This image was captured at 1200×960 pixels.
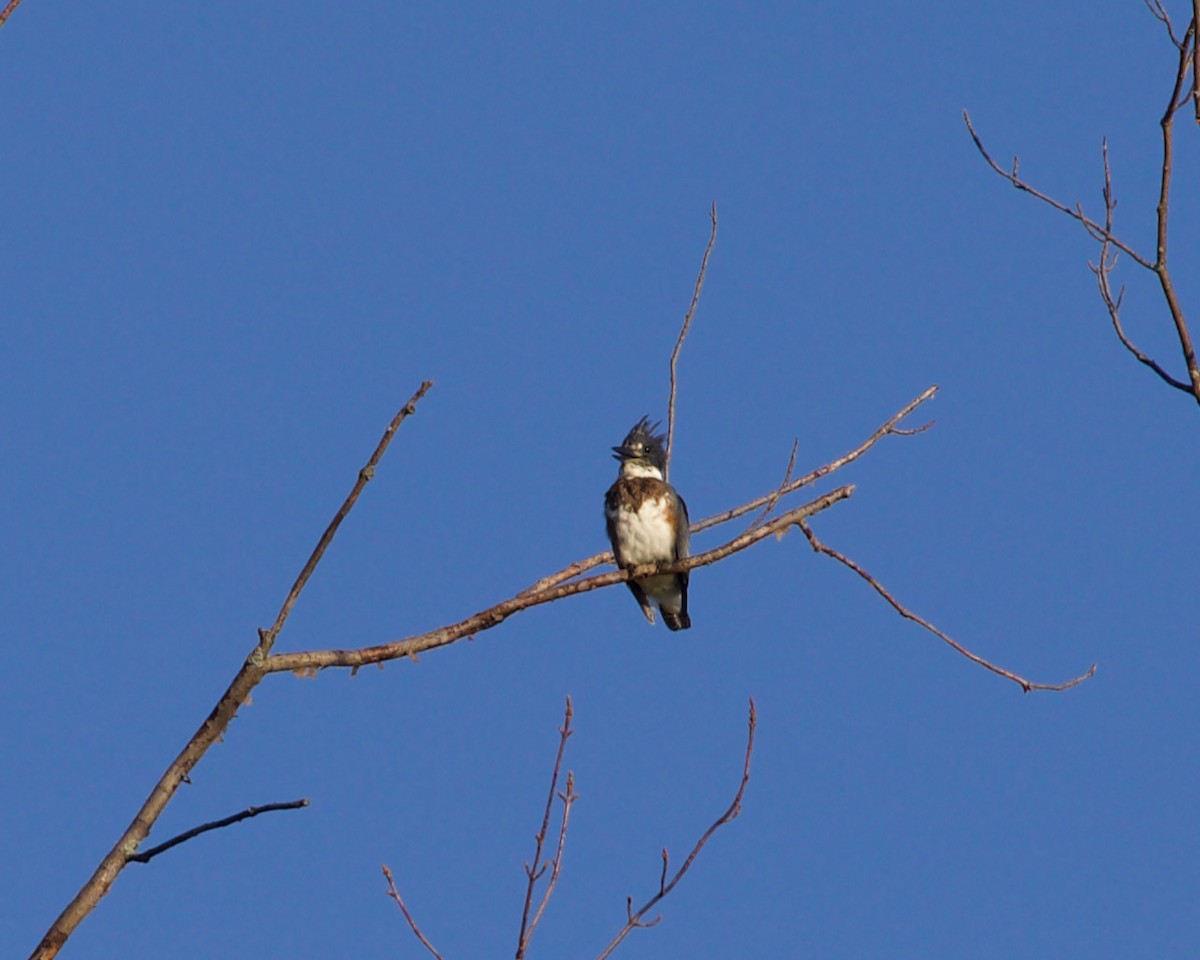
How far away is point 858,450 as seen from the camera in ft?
20.2

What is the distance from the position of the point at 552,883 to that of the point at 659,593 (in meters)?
5.85

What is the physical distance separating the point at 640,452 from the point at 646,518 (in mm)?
579

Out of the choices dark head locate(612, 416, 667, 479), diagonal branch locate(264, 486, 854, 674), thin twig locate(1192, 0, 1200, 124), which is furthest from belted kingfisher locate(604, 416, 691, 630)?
thin twig locate(1192, 0, 1200, 124)

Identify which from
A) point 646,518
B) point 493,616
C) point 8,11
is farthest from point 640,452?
point 8,11

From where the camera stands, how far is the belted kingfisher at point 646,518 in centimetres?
883

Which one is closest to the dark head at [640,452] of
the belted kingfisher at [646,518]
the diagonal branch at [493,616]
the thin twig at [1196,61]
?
the belted kingfisher at [646,518]

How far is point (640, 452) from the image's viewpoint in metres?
9.24

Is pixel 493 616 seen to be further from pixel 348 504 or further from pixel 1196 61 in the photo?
pixel 1196 61

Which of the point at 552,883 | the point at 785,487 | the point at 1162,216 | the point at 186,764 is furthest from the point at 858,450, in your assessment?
the point at 186,764

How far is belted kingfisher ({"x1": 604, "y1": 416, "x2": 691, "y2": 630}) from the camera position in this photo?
883cm

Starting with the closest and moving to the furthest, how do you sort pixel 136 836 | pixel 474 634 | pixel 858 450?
pixel 136 836 → pixel 474 634 → pixel 858 450

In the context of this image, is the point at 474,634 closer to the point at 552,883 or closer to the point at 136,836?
the point at 552,883

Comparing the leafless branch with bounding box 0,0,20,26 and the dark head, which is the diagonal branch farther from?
the dark head

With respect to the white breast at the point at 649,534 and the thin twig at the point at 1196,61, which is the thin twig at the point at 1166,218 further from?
the white breast at the point at 649,534
